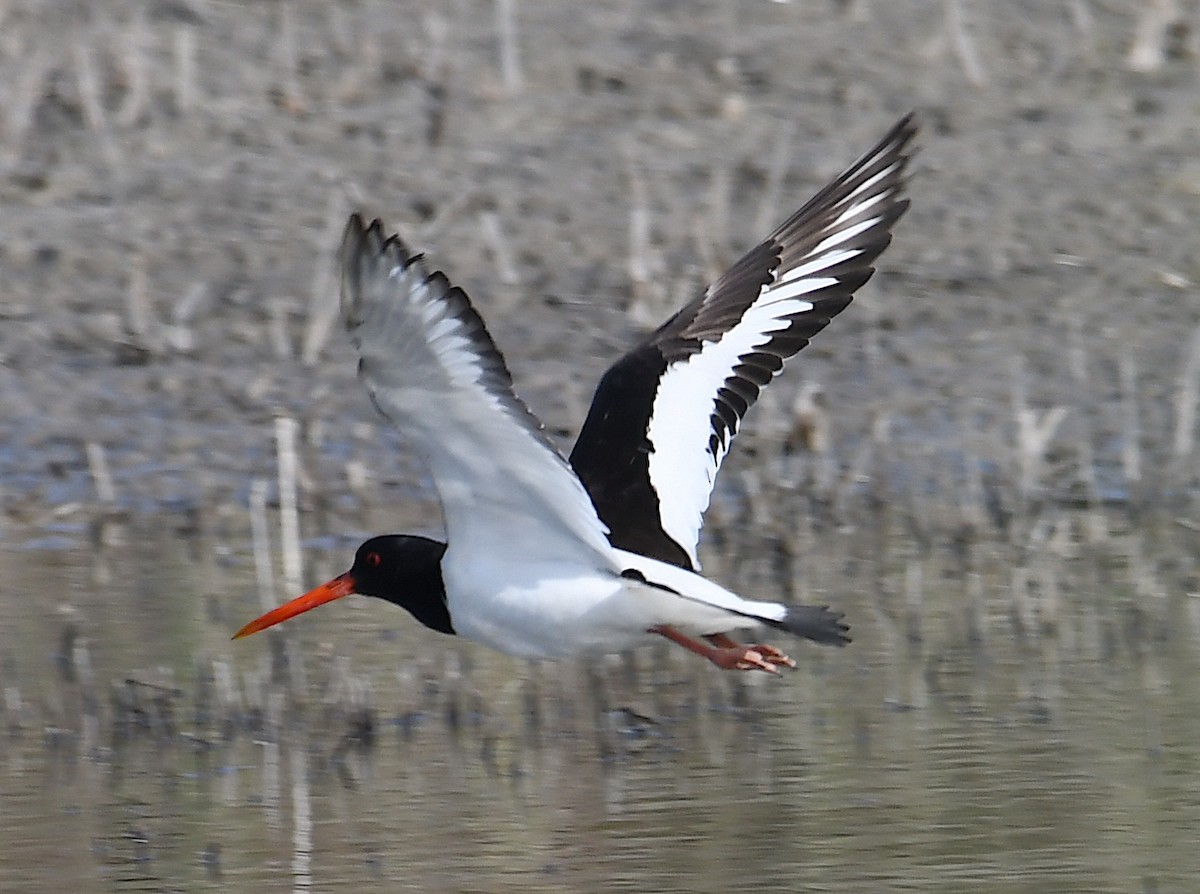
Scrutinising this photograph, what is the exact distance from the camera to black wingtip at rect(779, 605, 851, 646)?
20.8ft

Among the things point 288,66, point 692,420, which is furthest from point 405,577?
point 288,66

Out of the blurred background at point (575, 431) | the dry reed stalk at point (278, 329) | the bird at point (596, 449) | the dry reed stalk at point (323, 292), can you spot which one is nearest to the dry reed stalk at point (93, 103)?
the blurred background at point (575, 431)

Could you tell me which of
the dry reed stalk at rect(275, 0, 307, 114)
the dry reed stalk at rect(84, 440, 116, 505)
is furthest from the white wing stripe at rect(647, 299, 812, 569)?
the dry reed stalk at rect(275, 0, 307, 114)

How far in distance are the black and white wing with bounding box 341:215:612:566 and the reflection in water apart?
0.65m

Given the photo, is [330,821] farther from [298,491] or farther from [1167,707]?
[298,491]

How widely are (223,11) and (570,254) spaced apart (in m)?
2.85

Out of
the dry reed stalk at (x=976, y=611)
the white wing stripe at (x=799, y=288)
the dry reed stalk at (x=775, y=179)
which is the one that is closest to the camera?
the white wing stripe at (x=799, y=288)

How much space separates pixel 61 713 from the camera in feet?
24.4

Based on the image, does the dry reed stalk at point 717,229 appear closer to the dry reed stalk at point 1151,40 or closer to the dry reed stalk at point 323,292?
the dry reed stalk at point 323,292

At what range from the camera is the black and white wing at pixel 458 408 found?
5777 millimetres

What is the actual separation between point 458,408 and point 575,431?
4.42m

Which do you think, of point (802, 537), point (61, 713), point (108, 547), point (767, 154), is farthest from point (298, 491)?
point (767, 154)

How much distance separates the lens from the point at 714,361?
781cm

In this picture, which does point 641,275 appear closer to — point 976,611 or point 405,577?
point 976,611
